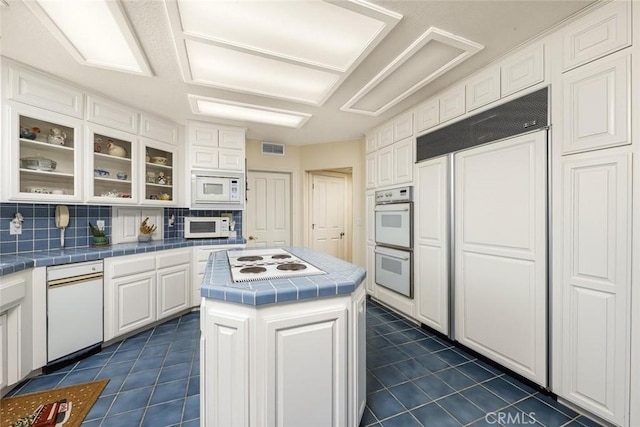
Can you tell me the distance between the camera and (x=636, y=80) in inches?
54.4

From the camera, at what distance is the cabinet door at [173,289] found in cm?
291

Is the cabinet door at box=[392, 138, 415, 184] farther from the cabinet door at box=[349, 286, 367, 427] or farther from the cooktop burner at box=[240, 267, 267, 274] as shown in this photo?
the cooktop burner at box=[240, 267, 267, 274]

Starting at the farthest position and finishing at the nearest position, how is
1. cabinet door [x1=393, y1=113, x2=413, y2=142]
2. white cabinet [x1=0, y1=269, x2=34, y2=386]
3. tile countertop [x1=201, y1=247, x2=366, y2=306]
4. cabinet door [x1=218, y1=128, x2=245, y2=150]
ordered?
cabinet door [x1=218, y1=128, x2=245, y2=150] → cabinet door [x1=393, y1=113, x2=413, y2=142] → white cabinet [x1=0, y1=269, x2=34, y2=386] → tile countertop [x1=201, y1=247, x2=366, y2=306]

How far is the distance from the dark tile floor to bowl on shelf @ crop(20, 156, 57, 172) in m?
1.69

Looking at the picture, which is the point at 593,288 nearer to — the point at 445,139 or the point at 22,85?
the point at 445,139

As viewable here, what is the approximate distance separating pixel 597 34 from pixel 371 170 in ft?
7.91

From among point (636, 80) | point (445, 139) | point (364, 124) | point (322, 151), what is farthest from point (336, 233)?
point (636, 80)

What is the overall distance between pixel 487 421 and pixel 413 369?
0.60 metres

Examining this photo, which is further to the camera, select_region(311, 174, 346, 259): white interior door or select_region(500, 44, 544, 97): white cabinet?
select_region(311, 174, 346, 259): white interior door

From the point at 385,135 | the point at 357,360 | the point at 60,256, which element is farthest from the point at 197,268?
the point at 385,135

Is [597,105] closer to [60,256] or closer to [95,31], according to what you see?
[95,31]

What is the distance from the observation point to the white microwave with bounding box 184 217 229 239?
3.40 m

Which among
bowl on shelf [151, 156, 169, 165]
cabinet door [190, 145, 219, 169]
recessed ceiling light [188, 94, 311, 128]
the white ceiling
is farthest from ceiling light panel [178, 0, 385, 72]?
bowl on shelf [151, 156, 169, 165]

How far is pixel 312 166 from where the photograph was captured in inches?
179
